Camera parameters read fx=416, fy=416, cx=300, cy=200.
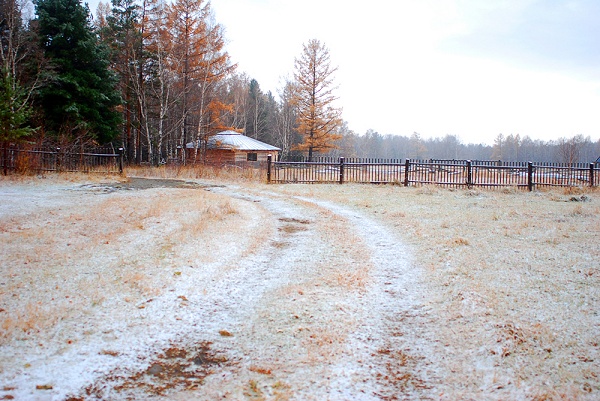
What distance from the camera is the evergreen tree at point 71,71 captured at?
A: 2494cm

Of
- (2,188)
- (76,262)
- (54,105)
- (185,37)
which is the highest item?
(185,37)

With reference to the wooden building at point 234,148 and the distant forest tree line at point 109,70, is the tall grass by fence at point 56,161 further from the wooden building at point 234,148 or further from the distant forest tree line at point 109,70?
the wooden building at point 234,148

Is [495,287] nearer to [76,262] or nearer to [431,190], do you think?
[76,262]

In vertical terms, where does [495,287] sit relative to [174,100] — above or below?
below

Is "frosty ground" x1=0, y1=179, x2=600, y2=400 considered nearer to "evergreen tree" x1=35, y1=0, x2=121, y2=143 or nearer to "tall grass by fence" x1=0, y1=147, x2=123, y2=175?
"tall grass by fence" x1=0, y1=147, x2=123, y2=175

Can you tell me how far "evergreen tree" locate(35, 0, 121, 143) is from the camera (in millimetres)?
24938

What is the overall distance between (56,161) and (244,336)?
63.8 feet

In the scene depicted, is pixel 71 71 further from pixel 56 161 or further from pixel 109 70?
pixel 56 161

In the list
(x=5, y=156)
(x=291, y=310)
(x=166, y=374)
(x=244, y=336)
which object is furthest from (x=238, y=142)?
(x=166, y=374)

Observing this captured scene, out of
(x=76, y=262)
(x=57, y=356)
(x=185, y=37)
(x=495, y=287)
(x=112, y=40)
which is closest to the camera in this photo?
(x=57, y=356)

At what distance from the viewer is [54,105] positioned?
2531 centimetres

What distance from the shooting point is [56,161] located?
19547mm

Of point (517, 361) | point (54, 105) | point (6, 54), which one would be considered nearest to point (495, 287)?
point (517, 361)

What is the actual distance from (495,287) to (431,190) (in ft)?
41.7
